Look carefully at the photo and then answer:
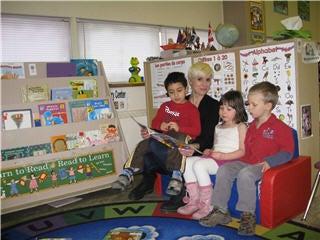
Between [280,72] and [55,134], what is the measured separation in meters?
1.91

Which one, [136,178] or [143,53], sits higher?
[143,53]

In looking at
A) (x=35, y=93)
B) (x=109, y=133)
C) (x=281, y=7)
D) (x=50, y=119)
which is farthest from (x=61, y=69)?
(x=281, y=7)

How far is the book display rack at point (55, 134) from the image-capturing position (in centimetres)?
268

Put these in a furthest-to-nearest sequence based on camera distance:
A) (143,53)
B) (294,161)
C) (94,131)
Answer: (143,53), (94,131), (294,161)

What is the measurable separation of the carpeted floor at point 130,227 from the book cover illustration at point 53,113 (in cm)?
84

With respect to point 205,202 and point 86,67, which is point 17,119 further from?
point 205,202

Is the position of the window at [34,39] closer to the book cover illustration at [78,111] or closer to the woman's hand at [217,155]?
the book cover illustration at [78,111]

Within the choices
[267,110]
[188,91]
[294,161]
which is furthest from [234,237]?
[188,91]

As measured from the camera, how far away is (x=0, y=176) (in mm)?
2562

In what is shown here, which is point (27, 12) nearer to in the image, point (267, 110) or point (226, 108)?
point (226, 108)

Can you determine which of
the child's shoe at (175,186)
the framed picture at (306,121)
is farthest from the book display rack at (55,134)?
the framed picture at (306,121)

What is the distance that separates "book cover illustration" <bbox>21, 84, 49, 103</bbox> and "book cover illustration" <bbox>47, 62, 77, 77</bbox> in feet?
0.47

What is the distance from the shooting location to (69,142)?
116 inches

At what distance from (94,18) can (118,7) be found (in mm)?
360
